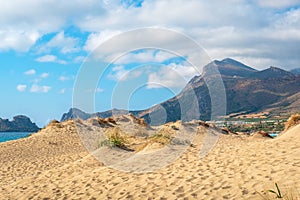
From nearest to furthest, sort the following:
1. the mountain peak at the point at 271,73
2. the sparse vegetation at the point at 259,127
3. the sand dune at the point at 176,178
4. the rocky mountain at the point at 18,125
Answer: the sand dune at the point at 176,178, the sparse vegetation at the point at 259,127, the rocky mountain at the point at 18,125, the mountain peak at the point at 271,73

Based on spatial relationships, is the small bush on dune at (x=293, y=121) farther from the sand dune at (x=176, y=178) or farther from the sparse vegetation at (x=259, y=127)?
the sparse vegetation at (x=259, y=127)

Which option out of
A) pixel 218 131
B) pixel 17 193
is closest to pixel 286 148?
pixel 17 193

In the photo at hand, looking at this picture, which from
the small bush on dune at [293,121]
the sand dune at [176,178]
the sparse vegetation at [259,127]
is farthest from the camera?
the sparse vegetation at [259,127]

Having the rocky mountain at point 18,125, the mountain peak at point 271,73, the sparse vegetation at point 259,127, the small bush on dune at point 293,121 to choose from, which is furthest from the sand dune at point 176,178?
the mountain peak at point 271,73

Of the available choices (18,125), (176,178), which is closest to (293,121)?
(176,178)

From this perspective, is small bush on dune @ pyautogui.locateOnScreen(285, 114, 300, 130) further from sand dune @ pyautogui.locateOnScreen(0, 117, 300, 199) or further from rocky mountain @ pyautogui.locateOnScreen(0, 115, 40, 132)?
rocky mountain @ pyautogui.locateOnScreen(0, 115, 40, 132)

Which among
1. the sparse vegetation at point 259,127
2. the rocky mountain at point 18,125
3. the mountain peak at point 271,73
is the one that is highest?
the mountain peak at point 271,73

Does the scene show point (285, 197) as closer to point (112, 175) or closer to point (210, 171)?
point (210, 171)

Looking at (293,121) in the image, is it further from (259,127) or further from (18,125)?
(18,125)

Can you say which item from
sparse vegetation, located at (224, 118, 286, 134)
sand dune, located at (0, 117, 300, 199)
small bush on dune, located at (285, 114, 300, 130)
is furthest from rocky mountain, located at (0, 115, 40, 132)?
sand dune, located at (0, 117, 300, 199)

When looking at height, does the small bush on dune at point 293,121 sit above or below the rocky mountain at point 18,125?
below
